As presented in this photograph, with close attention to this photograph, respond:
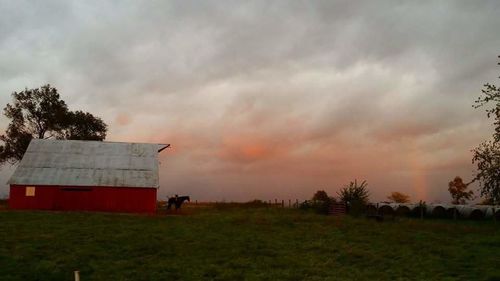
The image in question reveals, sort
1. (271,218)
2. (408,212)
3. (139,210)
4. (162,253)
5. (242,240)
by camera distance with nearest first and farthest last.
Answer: (162,253) → (242,240) → (271,218) → (139,210) → (408,212)

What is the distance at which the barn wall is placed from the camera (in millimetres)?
52219

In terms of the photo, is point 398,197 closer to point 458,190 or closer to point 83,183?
point 458,190

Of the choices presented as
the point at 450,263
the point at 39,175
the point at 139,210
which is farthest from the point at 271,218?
the point at 39,175

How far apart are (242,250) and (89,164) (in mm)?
33192

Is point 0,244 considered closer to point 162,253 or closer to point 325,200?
point 162,253

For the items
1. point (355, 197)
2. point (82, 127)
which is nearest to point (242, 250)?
point (355, 197)

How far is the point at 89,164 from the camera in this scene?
56250 mm

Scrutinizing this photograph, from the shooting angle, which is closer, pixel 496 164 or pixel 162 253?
pixel 162 253

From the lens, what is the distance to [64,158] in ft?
187

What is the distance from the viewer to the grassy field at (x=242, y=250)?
2314cm

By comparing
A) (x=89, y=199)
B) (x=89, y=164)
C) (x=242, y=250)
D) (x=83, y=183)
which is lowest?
(x=242, y=250)

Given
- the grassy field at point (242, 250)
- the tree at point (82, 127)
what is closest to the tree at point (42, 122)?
the tree at point (82, 127)

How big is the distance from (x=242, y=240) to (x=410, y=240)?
34.3 feet

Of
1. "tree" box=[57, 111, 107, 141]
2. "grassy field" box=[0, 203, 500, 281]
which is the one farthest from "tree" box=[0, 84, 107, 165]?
"grassy field" box=[0, 203, 500, 281]
